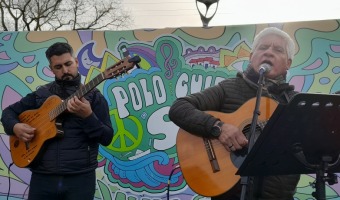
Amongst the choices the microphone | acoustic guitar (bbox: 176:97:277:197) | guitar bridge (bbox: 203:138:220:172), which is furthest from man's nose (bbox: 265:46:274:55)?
guitar bridge (bbox: 203:138:220:172)

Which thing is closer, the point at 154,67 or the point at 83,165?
the point at 83,165

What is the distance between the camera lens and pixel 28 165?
3.09m

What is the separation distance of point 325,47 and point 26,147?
294 cm

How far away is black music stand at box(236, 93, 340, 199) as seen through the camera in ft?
5.55

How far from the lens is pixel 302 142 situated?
5.97 feet

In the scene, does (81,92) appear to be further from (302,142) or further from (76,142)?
(302,142)

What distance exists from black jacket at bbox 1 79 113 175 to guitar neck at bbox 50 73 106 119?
0.14 feet

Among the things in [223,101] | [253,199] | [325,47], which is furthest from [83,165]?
[325,47]

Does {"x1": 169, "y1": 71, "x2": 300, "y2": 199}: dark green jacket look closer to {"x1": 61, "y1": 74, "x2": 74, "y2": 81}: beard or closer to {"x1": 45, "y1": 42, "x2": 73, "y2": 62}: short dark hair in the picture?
{"x1": 61, "y1": 74, "x2": 74, "y2": 81}: beard

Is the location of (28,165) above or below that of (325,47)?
below

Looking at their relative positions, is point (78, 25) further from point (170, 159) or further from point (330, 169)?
point (330, 169)

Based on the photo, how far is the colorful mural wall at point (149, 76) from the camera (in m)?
4.49

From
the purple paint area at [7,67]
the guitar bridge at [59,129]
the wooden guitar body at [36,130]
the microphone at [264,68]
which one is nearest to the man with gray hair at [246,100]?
the microphone at [264,68]

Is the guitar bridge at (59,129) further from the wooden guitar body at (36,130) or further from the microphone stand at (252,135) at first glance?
the microphone stand at (252,135)
